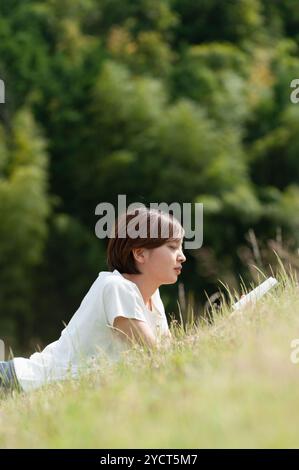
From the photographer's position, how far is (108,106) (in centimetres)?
1578

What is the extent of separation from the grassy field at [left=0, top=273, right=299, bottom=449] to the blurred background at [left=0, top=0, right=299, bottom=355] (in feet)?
39.0

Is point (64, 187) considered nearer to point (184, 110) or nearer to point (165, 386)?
point (184, 110)

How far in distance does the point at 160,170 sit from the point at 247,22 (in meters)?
4.57

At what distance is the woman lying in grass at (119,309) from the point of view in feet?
8.05

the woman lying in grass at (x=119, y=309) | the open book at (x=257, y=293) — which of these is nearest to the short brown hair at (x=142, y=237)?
the woman lying in grass at (x=119, y=309)

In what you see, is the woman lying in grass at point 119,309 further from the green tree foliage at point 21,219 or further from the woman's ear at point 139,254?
the green tree foliage at point 21,219

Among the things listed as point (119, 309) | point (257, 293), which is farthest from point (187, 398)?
point (257, 293)

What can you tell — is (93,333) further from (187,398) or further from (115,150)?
(115,150)

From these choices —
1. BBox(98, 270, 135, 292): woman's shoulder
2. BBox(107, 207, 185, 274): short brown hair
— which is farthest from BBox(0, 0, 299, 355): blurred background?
BBox(98, 270, 135, 292): woman's shoulder

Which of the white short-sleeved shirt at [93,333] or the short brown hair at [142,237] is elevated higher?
the short brown hair at [142,237]

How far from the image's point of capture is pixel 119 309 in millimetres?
2436

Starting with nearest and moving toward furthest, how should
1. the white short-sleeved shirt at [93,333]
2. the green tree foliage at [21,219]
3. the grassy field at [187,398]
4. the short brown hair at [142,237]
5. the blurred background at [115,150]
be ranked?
1. the grassy field at [187,398]
2. the white short-sleeved shirt at [93,333]
3. the short brown hair at [142,237]
4. the green tree foliage at [21,219]
5. the blurred background at [115,150]

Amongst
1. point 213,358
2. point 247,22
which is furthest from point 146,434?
point 247,22

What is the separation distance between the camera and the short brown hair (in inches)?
101
